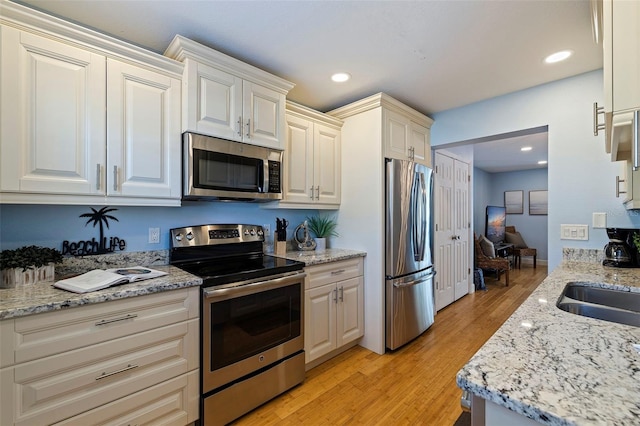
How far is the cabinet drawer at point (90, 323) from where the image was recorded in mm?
1159

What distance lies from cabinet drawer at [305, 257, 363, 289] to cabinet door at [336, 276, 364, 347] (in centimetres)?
6

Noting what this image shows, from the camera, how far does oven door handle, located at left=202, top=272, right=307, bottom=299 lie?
5.36 feet

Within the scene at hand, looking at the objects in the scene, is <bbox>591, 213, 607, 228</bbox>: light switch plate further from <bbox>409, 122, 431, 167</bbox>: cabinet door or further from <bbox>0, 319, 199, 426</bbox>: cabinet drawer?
<bbox>0, 319, 199, 426</bbox>: cabinet drawer

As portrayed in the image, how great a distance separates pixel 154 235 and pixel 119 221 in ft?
0.74

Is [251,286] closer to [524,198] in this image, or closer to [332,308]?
[332,308]

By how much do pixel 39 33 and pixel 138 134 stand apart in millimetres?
600

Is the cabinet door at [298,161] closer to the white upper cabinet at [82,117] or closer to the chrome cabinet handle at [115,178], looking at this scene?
the white upper cabinet at [82,117]

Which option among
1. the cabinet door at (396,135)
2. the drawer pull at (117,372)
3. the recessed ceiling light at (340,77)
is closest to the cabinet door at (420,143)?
the cabinet door at (396,135)

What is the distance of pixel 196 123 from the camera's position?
73.1 inches

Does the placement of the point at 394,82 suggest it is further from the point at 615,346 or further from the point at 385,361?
the point at 385,361

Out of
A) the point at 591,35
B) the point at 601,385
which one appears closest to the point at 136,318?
the point at 601,385

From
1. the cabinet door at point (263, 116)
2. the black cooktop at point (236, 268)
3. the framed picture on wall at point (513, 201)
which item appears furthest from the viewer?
the framed picture on wall at point (513, 201)

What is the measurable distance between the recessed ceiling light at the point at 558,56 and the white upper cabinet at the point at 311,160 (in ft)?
5.56

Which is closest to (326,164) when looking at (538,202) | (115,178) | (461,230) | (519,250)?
(115,178)
